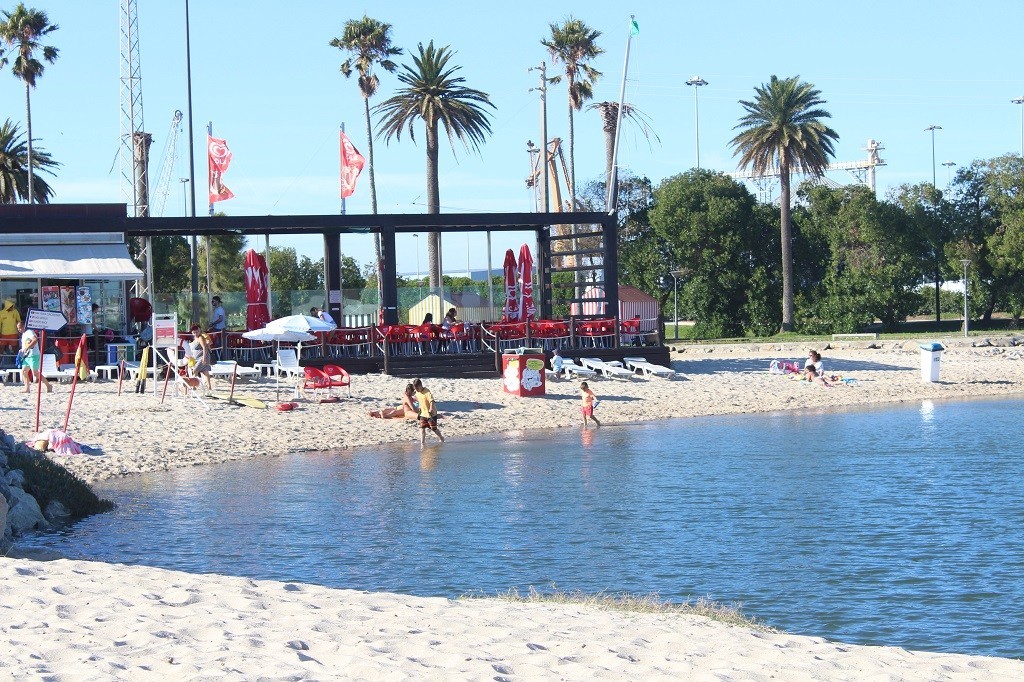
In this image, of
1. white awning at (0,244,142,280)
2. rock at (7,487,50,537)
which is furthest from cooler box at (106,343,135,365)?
rock at (7,487,50,537)

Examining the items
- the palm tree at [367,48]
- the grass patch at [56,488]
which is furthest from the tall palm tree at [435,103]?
the grass patch at [56,488]

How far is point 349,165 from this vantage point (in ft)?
119

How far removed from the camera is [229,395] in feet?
88.4

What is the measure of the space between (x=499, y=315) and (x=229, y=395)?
562 inches

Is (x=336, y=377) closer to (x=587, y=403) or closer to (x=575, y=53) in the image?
(x=587, y=403)

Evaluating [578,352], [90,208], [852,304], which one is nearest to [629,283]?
[852,304]

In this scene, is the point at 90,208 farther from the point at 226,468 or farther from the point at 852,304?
the point at 852,304

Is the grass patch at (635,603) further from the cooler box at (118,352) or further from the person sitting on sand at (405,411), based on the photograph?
the cooler box at (118,352)

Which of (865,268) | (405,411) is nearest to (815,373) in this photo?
(405,411)

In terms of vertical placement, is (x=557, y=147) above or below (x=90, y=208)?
above

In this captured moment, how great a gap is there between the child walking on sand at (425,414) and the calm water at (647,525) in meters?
0.46

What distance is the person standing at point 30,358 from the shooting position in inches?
997

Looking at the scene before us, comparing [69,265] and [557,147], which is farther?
[557,147]

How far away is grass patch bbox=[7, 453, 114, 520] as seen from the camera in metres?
16.5
